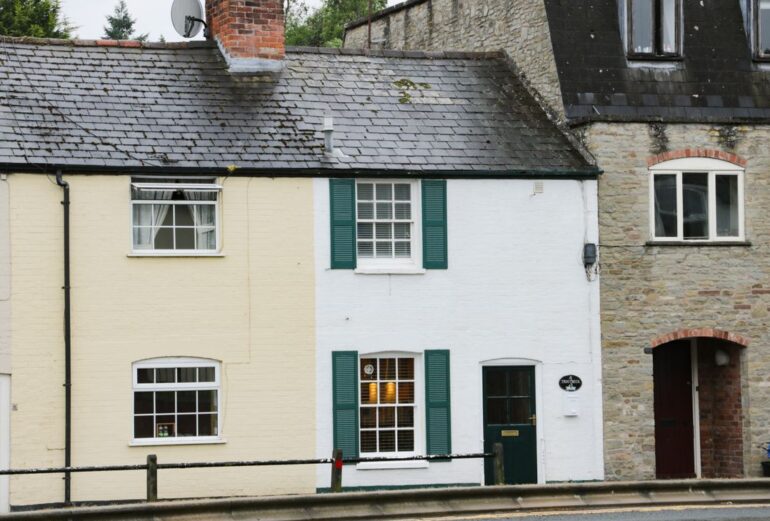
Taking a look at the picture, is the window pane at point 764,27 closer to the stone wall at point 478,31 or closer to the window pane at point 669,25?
the window pane at point 669,25

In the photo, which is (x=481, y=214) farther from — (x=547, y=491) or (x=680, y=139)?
(x=547, y=491)

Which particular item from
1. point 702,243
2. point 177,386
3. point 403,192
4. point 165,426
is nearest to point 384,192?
point 403,192

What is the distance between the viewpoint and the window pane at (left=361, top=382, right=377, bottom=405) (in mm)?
22047

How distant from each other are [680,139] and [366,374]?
245 inches

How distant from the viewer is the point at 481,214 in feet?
73.6

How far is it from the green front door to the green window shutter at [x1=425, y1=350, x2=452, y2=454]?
26.1 inches

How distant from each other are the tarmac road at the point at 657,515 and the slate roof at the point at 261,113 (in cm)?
648

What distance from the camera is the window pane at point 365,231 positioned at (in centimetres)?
2217

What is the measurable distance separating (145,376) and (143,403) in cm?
39

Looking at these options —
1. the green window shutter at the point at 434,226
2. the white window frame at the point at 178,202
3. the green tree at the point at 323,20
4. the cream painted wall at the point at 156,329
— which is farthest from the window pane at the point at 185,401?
the green tree at the point at 323,20

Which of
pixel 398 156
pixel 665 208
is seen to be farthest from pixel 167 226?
pixel 665 208

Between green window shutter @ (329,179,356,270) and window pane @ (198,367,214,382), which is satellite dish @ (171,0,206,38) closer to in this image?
green window shutter @ (329,179,356,270)

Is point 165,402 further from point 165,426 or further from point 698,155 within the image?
point 698,155

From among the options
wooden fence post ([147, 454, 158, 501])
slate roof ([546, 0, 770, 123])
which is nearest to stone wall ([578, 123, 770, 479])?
slate roof ([546, 0, 770, 123])
